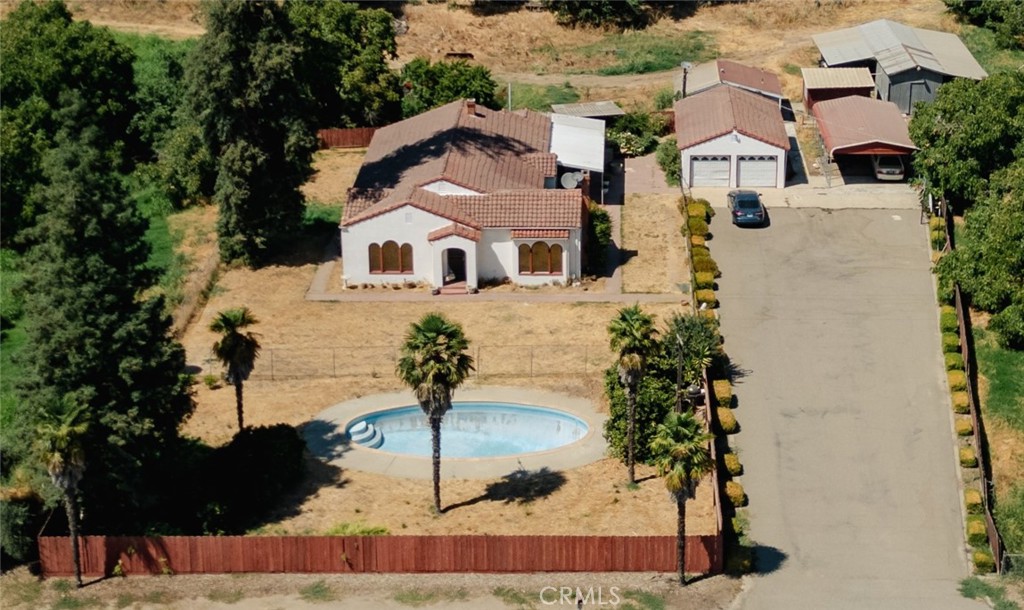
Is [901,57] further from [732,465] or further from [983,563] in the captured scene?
[983,563]

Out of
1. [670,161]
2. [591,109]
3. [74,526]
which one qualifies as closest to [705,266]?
[670,161]

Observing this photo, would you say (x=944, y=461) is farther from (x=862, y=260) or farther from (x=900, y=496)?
(x=862, y=260)

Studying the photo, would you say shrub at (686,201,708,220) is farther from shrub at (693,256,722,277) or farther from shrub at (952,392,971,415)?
shrub at (952,392,971,415)

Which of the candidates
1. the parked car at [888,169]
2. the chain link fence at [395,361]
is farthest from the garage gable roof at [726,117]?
the chain link fence at [395,361]

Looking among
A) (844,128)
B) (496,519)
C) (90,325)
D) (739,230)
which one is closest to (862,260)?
(739,230)

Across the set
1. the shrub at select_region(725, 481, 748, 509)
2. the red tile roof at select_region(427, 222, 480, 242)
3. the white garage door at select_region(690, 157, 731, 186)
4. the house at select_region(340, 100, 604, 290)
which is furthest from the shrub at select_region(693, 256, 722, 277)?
the shrub at select_region(725, 481, 748, 509)

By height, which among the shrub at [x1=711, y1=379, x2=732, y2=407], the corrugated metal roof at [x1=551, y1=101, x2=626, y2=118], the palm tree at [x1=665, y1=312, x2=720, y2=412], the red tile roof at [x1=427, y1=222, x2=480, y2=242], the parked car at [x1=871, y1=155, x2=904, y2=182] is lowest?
the shrub at [x1=711, y1=379, x2=732, y2=407]
